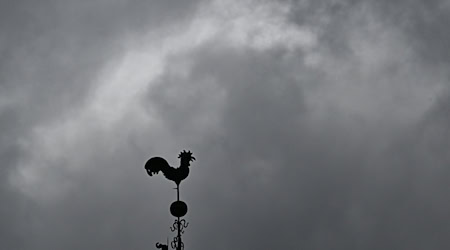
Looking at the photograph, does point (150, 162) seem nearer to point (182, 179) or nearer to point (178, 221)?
point (182, 179)

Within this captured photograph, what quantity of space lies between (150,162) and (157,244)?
239 centimetres

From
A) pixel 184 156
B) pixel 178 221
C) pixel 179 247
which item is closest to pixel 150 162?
pixel 184 156

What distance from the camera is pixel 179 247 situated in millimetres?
10500

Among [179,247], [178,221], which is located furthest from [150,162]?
[179,247]

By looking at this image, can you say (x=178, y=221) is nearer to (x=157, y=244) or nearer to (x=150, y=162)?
(x=157, y=244)

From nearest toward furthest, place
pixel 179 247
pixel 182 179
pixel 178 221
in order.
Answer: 1. pixel 179 247
2. pixel 178 221
3. pixel 182 179

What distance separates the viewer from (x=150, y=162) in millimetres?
12227

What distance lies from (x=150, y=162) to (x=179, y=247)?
2556mm

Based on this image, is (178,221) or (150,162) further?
(150,162)

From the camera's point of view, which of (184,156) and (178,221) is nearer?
(178,221)

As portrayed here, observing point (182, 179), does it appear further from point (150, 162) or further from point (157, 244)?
point (157, 244)

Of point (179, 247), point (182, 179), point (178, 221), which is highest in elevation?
point (182, 179)

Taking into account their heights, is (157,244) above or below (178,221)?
below

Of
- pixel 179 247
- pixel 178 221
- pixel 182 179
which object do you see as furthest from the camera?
pixel 182 179
